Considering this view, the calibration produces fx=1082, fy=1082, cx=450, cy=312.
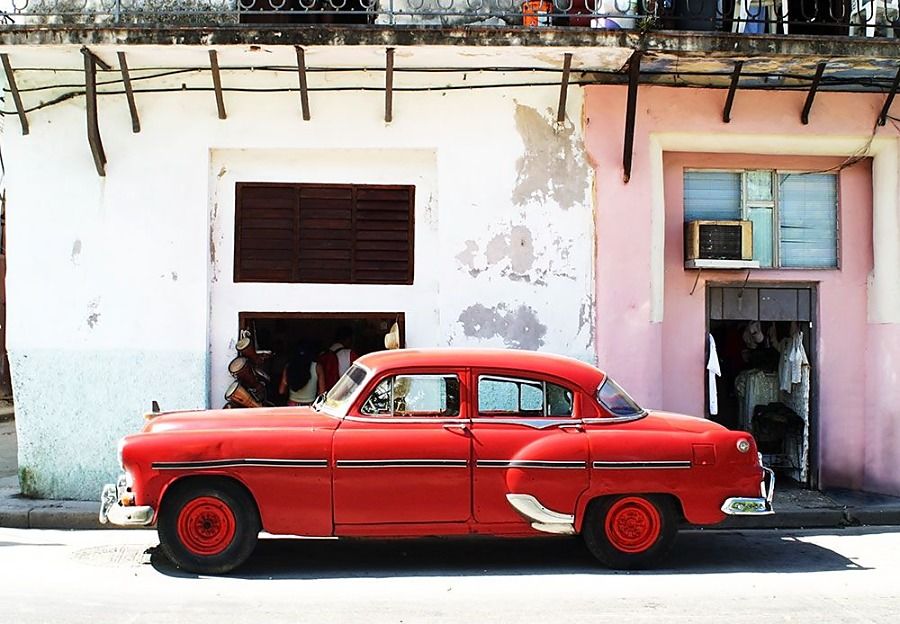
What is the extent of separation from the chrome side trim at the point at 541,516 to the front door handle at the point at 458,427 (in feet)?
1.71

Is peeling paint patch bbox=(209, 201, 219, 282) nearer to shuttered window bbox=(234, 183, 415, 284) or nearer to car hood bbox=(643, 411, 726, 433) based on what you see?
shuttered window bbox=(234, 183, 415, 284)

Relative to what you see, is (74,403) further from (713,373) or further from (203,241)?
(713,373)

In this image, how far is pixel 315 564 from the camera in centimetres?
773

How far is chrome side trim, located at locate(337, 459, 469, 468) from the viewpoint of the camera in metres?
7.26

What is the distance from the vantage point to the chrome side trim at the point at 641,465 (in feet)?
24.3

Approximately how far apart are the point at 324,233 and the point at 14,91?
3.17 meters

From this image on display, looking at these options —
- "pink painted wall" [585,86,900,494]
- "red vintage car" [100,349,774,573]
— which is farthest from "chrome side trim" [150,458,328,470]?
"pink painted wall" [585,86,900,494]

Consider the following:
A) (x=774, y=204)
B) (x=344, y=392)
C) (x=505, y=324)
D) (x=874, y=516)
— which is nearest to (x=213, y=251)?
(x=505, y=324)

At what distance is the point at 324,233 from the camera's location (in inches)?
426

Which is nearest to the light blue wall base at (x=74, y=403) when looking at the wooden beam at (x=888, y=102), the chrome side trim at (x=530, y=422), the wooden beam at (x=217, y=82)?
the wooden beam at (x=217, y=82)

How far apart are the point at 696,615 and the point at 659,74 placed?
6.05 metres

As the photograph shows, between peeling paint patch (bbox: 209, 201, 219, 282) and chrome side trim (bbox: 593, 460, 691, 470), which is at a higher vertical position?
peeling paint patch (bbox: 209, 201, 219, 282)

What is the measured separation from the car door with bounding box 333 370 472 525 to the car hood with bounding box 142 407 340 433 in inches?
10.8

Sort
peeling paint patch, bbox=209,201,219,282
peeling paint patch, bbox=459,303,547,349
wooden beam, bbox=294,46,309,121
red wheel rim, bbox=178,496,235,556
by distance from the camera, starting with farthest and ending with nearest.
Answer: peeling paint patch, bbox=209,201,219,282, peeling paint patch, bbox=459,303,547,349, wooden beam, bbox=294,46,309,121, red wheel rim, bbox=178,496,235,556
